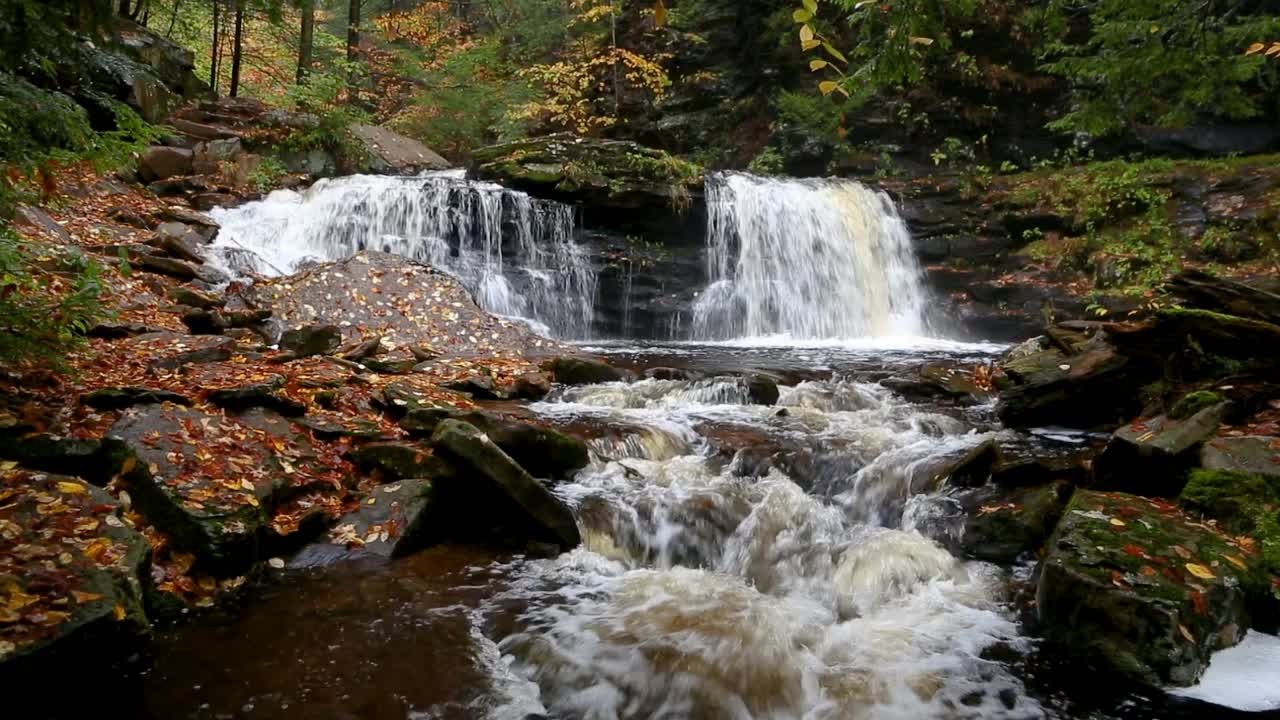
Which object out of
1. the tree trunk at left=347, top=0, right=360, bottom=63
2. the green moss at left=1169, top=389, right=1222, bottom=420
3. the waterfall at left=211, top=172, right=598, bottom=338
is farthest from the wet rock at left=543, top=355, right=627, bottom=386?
the tree trunk at left=347, top=0, right=360, bottom=63

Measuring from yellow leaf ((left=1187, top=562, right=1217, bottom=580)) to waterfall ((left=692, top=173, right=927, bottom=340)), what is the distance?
10857mm

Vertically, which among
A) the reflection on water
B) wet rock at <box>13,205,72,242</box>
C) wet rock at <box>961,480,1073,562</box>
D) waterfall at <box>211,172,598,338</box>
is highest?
waterfall at <box>211,172,598,338</box>

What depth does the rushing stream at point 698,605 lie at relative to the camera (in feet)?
11.5

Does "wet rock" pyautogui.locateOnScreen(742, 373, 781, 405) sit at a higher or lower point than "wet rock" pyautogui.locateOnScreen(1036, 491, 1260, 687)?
higher

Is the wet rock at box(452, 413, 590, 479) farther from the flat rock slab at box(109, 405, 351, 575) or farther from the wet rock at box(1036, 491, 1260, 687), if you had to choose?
the wet rock at box(1036, 491, 1260, 687)

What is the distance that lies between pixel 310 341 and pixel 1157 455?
753 cm

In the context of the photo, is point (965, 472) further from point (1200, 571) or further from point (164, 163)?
point (164, 163)

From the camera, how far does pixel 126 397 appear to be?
4.88m

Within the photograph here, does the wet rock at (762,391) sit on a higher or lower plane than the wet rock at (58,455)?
higher

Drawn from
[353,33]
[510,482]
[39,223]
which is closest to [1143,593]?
[510,482]

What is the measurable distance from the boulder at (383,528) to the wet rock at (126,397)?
57.9 inches

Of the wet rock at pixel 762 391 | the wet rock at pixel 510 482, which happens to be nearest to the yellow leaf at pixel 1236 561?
the wet rock at pixel 510 482

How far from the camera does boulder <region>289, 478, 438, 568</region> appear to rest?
468 cm

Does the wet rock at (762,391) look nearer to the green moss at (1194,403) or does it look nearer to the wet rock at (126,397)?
the green moss at (1194,403)
